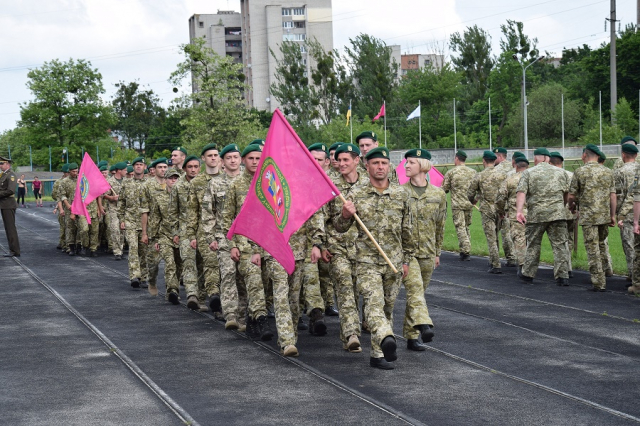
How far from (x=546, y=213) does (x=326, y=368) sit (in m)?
7.11

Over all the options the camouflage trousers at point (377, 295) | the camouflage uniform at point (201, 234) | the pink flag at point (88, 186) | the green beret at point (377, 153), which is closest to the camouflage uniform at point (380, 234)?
the camouflage trousers at point (377, 295)

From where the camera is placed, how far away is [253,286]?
33.5 feet

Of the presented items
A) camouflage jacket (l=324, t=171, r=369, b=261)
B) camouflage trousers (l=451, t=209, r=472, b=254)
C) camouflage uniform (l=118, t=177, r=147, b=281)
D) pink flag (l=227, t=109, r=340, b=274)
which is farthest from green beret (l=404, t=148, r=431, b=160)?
camouflage trousers (l=451, t=209, r=472, b=254)

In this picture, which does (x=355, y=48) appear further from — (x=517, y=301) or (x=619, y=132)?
(x=517, y=301)

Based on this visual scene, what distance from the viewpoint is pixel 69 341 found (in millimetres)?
10797

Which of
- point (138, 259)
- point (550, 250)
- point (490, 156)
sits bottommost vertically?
point (550, 250)

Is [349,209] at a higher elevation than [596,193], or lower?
higher

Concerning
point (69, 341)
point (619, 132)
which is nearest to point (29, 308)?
point (69, 341)

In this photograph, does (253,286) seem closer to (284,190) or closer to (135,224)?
(284,190)

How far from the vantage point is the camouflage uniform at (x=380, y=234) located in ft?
29.7

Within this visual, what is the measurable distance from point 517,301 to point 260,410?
22.2 ft

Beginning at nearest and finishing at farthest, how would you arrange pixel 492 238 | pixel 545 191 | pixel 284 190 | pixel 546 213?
pixel 284 190 < pixel 546 213 < pixel 545 191 < pixel 492 238

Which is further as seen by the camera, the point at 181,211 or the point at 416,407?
the point at 181,211

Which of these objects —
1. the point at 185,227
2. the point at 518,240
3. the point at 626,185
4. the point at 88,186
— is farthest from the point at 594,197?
the point at 88,186
